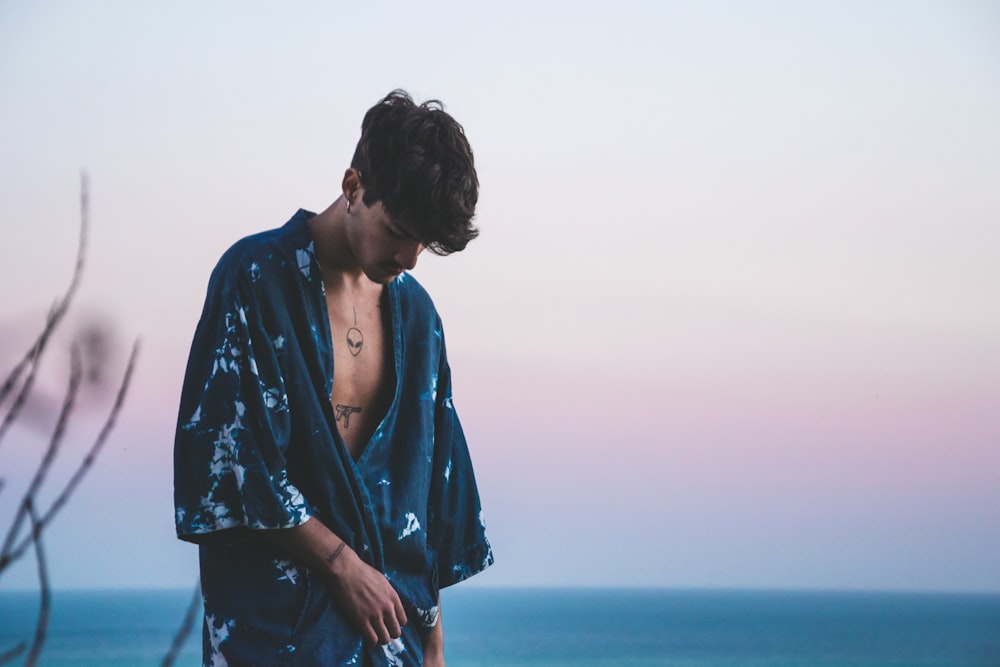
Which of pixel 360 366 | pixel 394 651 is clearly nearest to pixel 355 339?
pixel 360 366

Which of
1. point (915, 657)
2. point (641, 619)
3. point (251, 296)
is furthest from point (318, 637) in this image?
point (641, 619)

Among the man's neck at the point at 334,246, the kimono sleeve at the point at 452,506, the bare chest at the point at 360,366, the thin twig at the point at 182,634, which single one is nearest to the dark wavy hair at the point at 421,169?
the man's neck at the point at 334,246

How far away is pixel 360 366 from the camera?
2.27 metres

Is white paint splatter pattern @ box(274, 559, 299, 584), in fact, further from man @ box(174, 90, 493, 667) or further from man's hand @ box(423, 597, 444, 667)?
man's hand @ box(423, 597, 444, 667)

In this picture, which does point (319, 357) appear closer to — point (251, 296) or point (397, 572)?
point (251, 296)

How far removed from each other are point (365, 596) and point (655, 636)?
51177 mm

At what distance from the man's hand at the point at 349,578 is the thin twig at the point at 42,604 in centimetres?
142

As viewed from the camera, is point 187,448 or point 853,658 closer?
point 187,448

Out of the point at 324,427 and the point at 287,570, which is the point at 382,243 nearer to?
the point at 324,427

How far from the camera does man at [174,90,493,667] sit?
2.02 meters

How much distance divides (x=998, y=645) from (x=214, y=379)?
4941 centimetres

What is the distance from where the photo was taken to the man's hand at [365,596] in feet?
6.82

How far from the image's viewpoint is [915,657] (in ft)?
135

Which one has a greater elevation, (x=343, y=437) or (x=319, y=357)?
(x=319, y=357)
